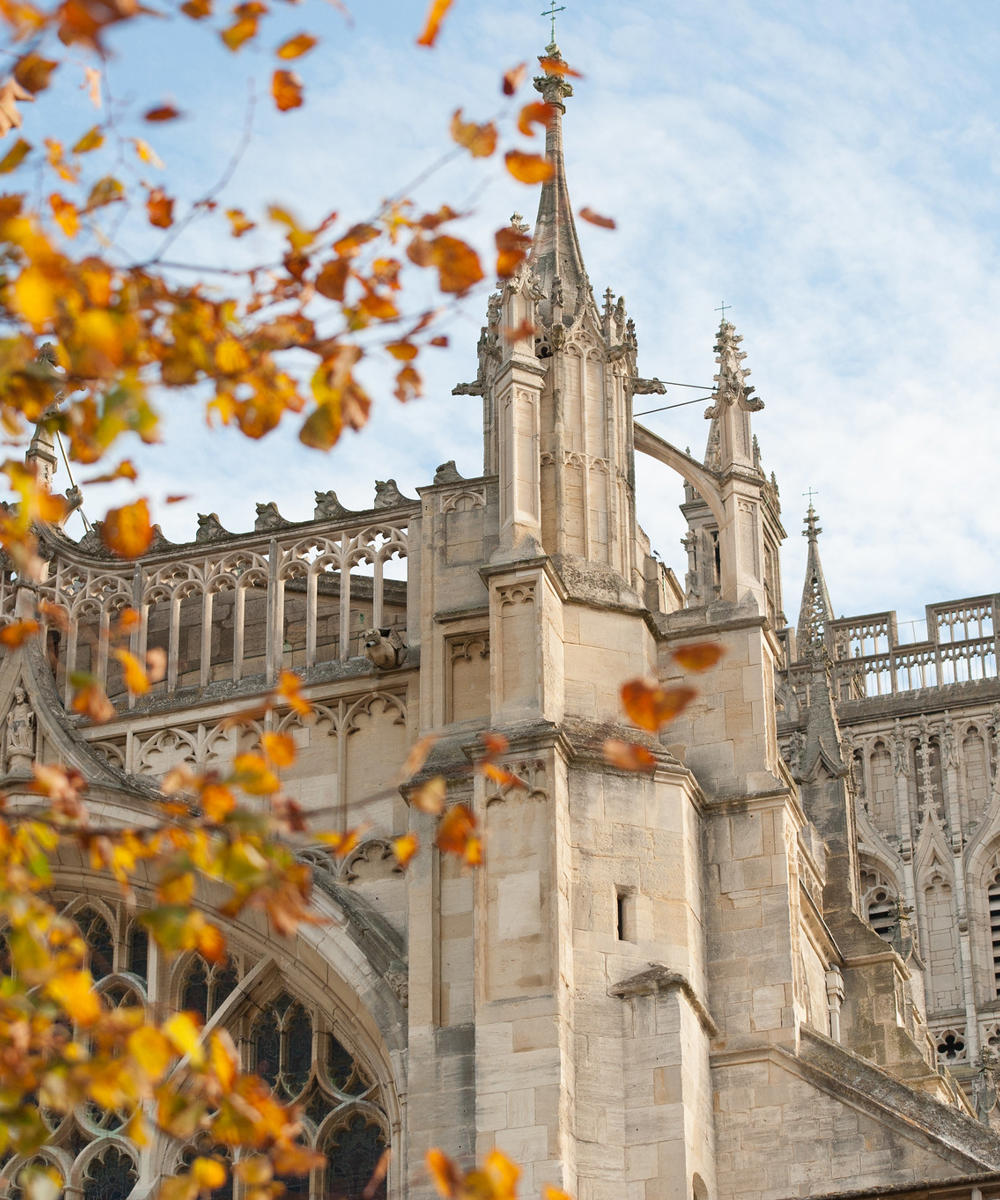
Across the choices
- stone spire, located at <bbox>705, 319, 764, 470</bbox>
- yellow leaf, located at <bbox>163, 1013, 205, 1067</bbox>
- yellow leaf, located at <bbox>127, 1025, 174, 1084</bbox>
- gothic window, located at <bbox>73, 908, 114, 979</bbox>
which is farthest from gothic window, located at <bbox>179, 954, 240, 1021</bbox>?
yellow leaf, located at <bbox>127, 1025, 174, 1084</bbox>

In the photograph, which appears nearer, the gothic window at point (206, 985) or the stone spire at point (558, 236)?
the gothic window at point (206, 985)

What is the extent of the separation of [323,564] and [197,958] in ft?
9.48

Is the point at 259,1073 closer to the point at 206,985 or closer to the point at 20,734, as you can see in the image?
the point at 206,985

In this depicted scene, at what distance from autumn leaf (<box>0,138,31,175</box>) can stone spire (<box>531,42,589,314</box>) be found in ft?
35.3

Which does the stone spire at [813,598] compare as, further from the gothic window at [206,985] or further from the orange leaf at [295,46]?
the orange leaf at [295,46]

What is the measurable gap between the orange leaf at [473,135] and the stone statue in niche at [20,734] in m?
10.6

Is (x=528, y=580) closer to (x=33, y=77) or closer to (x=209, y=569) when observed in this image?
(x=209, y=569)

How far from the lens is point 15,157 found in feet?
28.0

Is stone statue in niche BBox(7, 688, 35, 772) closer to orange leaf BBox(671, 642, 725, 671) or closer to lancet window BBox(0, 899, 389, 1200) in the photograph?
lancet window BBox(0, 899, 389, 1200)

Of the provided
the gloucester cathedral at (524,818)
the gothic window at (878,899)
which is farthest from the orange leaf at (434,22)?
the gothic window at (878,899)

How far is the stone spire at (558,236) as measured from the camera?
19.6 metres

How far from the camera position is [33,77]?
8.66 meters

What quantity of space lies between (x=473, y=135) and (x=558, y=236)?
10.9m

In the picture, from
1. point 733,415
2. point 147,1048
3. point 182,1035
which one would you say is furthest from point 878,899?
point 147,1048
